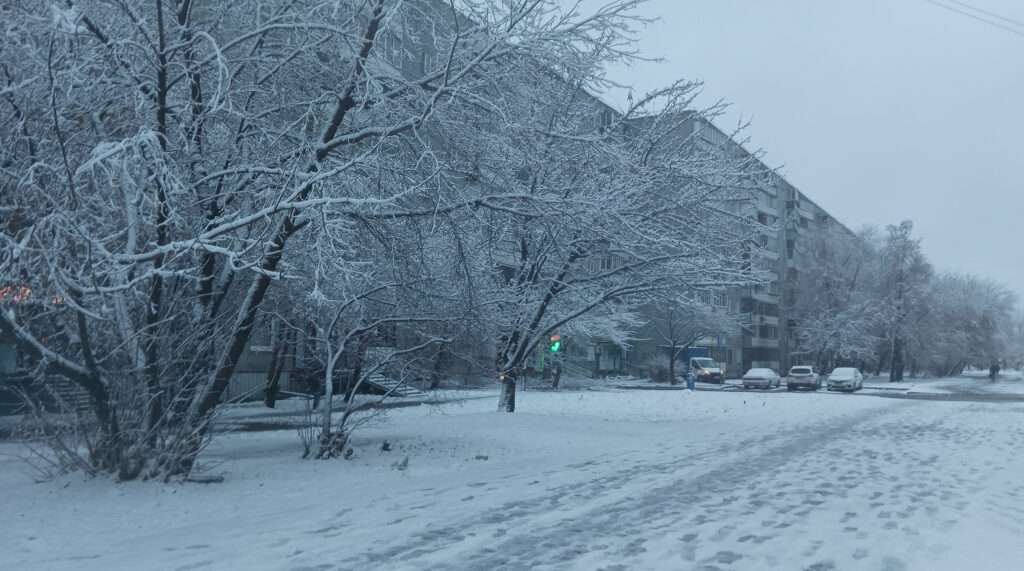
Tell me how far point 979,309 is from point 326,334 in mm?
86334

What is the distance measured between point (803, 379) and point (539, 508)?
43409 millimetres

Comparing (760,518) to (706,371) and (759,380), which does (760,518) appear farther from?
(706,371)

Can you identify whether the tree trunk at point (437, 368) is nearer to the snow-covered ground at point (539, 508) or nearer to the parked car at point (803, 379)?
the snow-covered ground at point (539, 508)

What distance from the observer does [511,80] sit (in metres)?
11.2

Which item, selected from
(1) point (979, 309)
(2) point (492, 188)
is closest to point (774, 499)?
(2) point (492, 188)

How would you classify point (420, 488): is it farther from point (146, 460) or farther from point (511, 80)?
point (511, 80)

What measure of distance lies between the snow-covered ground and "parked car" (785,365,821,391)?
34.0 meters

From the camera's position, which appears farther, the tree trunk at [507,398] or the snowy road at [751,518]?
the tree trunk at [507,398]

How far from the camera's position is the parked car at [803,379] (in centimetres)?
4956

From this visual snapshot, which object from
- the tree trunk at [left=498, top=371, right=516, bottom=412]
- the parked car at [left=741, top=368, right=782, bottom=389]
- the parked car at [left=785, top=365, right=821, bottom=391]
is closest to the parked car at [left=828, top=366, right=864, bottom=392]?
the parked car at [left=785, top=365, right=821, bottom=391]

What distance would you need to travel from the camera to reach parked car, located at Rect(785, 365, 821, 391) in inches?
1951

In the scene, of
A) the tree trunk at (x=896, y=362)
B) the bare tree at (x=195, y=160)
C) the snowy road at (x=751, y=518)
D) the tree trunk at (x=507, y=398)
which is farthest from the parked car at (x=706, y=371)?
the bare tree at (x=195, y=160)

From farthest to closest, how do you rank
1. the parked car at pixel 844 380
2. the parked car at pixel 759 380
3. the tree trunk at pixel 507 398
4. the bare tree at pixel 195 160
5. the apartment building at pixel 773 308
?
the apartment building at pixel 773 308 < the parked car at pixel 759 380 < the parked car at pixel 844 380 < the tree trunk at pixel 507 398 < the bare tree at pixel 195 160

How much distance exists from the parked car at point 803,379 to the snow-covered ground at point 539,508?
34.0 metres
